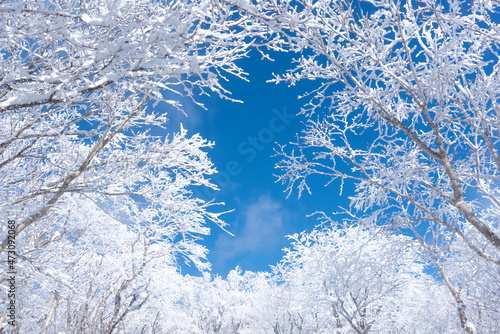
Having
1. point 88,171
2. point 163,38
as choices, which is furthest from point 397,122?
point 88,171

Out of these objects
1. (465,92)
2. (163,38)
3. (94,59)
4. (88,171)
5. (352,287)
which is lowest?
(94,59)

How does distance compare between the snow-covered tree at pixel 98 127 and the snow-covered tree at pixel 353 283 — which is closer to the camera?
the snow-covered tree at pixel 98 127

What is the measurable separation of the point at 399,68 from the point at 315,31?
Result: 3.72 ft

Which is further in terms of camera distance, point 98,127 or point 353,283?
point 353,283

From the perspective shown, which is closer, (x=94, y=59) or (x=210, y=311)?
(x=94, y=59)

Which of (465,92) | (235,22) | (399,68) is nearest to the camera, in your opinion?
(235,22)

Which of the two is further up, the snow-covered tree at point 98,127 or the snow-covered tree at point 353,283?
the snow-covered tree at point 353,283

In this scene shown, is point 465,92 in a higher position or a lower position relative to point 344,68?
higher

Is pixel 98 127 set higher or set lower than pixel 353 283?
lower

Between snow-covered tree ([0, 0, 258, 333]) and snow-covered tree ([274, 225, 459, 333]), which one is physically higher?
snow-covered tree ([274, 225, 459, 333])

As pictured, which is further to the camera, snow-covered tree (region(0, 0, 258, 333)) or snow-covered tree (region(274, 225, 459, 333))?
snow-covered tree (region(274, 225, 459, 333))

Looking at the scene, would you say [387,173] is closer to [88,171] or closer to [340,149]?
[340,149]

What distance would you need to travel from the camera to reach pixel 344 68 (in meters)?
3.59

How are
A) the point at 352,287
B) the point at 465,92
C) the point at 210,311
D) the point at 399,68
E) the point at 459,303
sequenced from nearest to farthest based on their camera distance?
1. the point at 399,68
2. the point at 465,92
3. the point at 459,303
4. the point at 352,287
5. the point at 210,311
